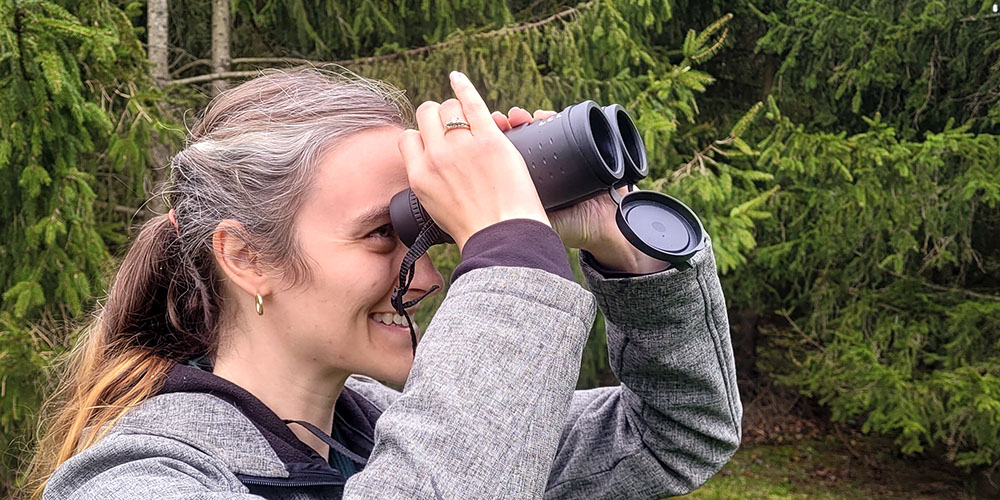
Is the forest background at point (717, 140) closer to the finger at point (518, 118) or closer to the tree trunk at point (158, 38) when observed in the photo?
the tree trunk at point (158, 38)

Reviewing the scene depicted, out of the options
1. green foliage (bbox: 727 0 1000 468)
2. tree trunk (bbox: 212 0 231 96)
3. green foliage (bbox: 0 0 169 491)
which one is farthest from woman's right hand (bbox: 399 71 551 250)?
green foliage (bbox: 727 0 1000 468)

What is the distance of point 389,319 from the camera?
137 cm

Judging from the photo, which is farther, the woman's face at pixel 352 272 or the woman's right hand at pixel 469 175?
the woman's face at pixel 352 272

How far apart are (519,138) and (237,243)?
519 millimetres

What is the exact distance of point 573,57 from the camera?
475 centimetres

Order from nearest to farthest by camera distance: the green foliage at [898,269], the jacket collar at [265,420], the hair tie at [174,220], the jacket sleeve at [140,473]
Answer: the jacket sleeve at [140,473]
the jacket collar at [265,420]
the hair tie at [174,220]
the green foliage at [898,269]

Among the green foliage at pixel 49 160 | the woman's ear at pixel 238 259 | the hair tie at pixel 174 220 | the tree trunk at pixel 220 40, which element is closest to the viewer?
the woman's ear at pixel 238 259

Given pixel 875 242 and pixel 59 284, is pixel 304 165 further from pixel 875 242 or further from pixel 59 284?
pixel 875 242

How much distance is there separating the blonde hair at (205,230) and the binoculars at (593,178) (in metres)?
0.21

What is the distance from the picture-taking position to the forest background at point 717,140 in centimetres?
283

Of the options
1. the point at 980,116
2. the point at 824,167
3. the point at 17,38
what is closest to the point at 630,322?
the point at 17,38

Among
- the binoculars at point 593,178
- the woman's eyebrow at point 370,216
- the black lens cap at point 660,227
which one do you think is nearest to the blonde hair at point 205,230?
the woman's eyebrow at point 370,216

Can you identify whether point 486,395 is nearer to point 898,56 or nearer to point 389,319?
point 389,319

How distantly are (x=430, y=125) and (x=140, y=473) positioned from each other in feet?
1.94
